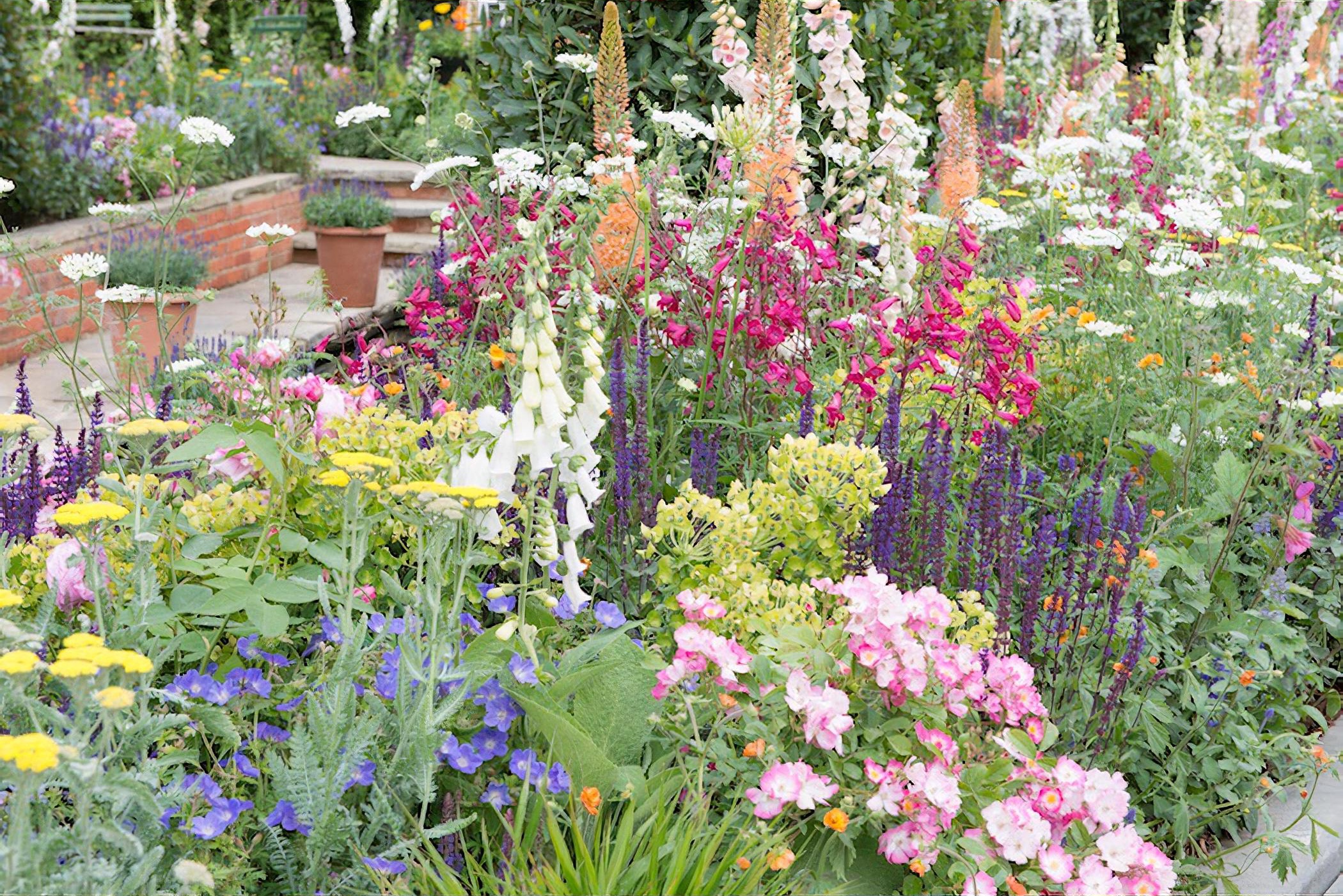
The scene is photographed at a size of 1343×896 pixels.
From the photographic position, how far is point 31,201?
6.50 m

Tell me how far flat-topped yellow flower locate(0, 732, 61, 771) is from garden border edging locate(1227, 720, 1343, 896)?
2111 mm

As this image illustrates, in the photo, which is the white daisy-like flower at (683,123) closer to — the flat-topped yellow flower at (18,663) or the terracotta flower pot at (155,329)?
the terracotta flower pot at (155,329)

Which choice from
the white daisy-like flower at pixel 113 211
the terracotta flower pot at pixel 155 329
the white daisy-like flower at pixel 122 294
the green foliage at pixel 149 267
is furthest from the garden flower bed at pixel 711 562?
the green foliage at pixel 149 267

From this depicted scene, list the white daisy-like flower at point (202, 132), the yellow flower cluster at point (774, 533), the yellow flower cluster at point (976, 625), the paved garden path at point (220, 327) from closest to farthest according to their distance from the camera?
1. the yellow flower cluster at point (976, 625)
2. the yellow flower cluster at point (774, 533)
3. the white daisy-like flower at point (202, 132)
4. the paved garden path at point (220, 327)

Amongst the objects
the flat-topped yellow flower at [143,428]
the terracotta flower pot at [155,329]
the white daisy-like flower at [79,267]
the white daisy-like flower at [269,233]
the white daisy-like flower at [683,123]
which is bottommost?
the terracotta flower pot at [155,329]

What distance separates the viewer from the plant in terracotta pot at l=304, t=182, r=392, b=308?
7.21 meters

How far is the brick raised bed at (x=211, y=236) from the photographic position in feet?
20.0

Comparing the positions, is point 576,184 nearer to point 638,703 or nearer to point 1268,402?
point 638,703

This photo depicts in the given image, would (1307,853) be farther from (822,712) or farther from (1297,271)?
(1297,271)

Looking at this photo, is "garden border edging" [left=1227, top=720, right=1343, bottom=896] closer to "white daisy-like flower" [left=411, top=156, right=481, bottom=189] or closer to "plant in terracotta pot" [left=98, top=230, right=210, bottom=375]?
"white daisy-like flower" [left=411, top=156, right=481, bottom=189]

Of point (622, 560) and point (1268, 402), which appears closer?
point (622, 560)

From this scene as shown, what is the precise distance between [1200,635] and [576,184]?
5.94 feet

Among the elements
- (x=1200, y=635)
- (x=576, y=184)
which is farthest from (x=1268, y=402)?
(x=576, y=184)

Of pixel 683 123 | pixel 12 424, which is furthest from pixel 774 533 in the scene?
pixel 12 424
